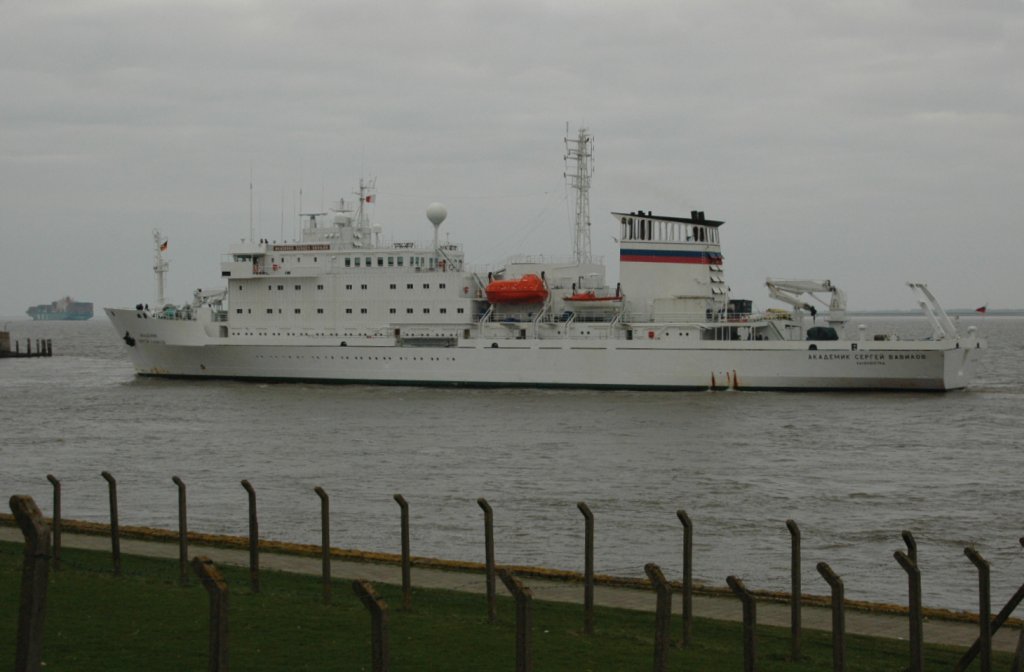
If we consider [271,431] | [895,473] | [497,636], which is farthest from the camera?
[271,431]

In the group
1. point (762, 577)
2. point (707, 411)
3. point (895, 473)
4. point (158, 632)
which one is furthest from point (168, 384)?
point (158, 632)

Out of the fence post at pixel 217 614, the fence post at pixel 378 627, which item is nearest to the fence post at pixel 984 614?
the fence post at pixel 378 627

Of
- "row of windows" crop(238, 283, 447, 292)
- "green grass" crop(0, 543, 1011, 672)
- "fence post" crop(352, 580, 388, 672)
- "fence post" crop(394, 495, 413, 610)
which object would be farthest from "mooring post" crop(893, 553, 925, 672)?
"row of windows" crop(238, 283, 447, 292)

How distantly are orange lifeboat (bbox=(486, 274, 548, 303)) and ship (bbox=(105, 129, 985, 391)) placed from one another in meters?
0.06

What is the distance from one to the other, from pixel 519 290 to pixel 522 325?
1373 millimetres

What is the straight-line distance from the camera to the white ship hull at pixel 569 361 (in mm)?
43406

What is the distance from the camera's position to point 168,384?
49.9 metres

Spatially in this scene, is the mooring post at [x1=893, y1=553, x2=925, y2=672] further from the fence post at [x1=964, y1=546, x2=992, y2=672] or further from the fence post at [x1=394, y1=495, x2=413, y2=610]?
the fence post at [x1=394, y1=495, x2=413, y2=610]

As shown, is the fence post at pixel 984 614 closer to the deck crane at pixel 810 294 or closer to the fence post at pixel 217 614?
the fence post at pixel 217 614

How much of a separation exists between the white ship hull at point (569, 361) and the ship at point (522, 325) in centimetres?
5

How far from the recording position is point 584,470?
85.0 ft

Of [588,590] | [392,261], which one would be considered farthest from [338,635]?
[392,261]

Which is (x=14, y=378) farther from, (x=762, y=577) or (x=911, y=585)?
(x=911, y=585)

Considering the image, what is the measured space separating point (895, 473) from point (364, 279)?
1110 inches
